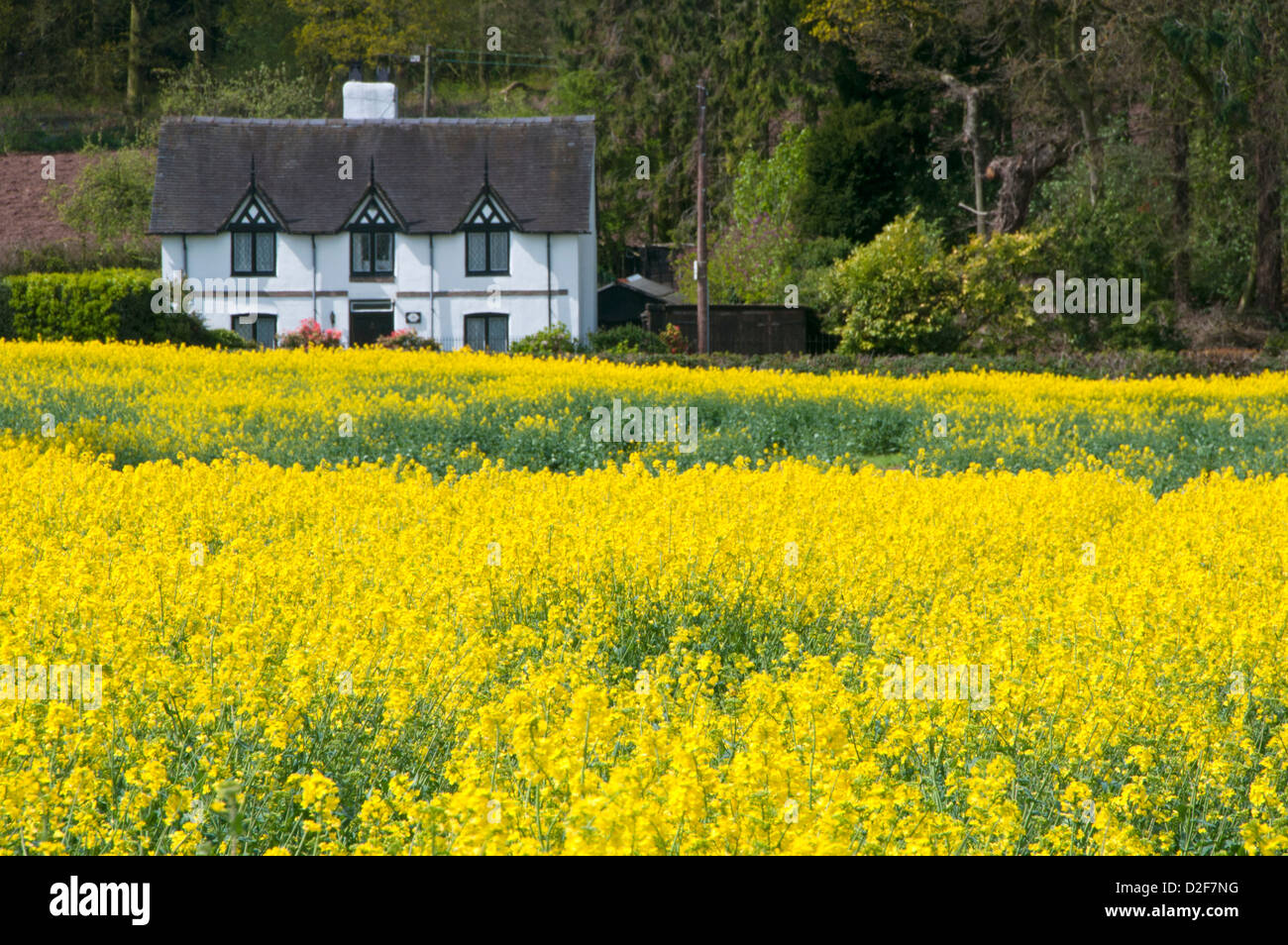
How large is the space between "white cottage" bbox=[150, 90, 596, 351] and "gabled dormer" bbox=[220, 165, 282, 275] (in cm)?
4

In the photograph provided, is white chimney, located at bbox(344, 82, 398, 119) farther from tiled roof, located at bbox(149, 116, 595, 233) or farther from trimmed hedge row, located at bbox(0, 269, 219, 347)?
trimmed hedge row, located at bbox(0, 269, 219, 347)

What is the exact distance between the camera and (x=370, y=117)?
42.3 m

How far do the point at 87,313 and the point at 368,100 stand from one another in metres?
15.1

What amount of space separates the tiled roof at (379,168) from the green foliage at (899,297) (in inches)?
359

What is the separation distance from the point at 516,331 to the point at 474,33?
28.6m

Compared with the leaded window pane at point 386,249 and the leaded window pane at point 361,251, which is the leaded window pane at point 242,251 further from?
the leaded window pane at point 386,249

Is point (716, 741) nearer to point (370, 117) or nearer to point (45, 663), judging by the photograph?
point (45, 663)

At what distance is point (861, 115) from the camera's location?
41.1m

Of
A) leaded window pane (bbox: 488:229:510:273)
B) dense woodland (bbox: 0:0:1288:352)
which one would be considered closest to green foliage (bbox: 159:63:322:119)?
dense woodland (bbox: 0:0:1288:352)

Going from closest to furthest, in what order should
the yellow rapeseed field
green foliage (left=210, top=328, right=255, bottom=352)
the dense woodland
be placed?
the yellow rapeseed field
green foliage (left=210, top=328, right=255, bottom=352)
the dense woodland

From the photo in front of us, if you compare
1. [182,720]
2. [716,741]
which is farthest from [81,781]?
[716,741]

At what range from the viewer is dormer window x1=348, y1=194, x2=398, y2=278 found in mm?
39656

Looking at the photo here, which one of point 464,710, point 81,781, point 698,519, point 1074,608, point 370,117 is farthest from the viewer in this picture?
point 370,117

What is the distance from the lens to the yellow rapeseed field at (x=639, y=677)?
153 inches
